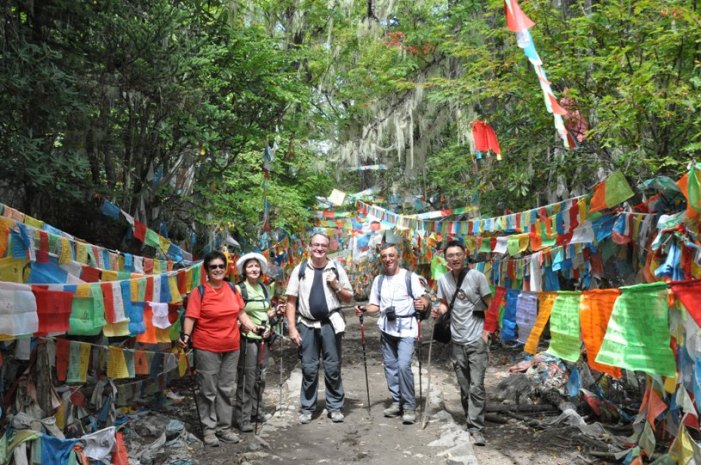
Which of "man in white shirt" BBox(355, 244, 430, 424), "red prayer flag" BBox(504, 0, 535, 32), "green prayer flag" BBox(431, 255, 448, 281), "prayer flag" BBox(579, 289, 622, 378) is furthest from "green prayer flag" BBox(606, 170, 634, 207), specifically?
"green prayer flag" BBox(431, 255, 448, 281)

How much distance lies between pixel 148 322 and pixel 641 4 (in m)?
6.34

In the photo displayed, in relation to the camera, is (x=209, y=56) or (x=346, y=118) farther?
(x=346, y=118)

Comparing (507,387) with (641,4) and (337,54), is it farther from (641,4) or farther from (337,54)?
(337,54)

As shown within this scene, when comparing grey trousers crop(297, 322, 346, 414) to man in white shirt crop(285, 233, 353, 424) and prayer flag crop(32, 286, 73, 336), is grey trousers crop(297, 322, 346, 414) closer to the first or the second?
man in white shirt crop(285, 233, 353, 424)

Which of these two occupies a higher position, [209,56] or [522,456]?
[209,56]

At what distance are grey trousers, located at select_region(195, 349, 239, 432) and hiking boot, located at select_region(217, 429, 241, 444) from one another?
1.5 inches

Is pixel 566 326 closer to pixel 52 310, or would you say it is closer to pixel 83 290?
pixel 83 290

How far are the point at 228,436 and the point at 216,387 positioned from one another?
505mm

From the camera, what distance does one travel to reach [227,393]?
6176mm

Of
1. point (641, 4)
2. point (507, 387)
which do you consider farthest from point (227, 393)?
point (641, 4)

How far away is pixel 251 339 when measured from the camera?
21.9 ft

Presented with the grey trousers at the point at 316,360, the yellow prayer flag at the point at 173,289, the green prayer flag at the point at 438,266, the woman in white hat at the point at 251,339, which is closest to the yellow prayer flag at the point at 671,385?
the grey trousers at the point at 316,360

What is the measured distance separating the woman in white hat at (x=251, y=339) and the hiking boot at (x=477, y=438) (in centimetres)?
231

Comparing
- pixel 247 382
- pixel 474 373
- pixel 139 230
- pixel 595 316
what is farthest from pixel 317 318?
pixel 139 230
